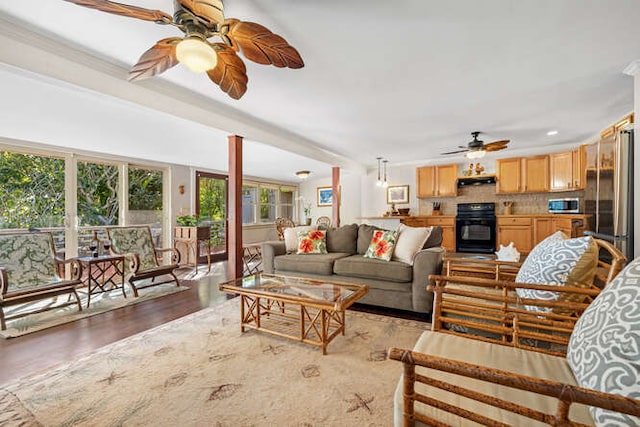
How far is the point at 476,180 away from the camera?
6.22 metres

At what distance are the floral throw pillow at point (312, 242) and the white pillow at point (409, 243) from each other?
1.06 metres

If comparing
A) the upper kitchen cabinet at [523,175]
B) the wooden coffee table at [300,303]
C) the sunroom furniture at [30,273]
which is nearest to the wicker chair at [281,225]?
the wooden coffee table at [300,303]

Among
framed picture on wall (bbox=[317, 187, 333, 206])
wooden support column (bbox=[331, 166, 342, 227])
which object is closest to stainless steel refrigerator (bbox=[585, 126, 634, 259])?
wooden support column (bbox=[331, 166, 342, 227])

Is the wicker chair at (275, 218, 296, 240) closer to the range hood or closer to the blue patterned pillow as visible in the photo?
the range hood

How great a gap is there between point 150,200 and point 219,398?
4.87 metres

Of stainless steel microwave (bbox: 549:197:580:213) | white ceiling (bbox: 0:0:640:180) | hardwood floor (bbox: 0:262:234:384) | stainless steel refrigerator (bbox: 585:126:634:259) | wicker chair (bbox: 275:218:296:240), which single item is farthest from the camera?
wicker chair (bbox: 275:218:296:240)

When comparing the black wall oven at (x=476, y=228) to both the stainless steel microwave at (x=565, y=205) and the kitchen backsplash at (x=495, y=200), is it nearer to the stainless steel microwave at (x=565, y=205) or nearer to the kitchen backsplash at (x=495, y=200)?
the kitchen backsplash at (x=495, y=200)

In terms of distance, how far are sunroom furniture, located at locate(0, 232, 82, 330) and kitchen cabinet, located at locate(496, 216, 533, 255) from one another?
23.2 ft

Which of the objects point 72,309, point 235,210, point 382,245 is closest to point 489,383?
point 382,245

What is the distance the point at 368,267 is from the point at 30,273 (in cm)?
374

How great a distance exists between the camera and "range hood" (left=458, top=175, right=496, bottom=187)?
604 cm

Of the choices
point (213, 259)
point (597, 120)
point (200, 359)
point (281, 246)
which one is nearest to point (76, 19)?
point (200, 359)

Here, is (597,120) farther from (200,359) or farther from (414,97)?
(200,359)

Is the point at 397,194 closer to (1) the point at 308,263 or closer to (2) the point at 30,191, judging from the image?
(1) the point at 308,263
